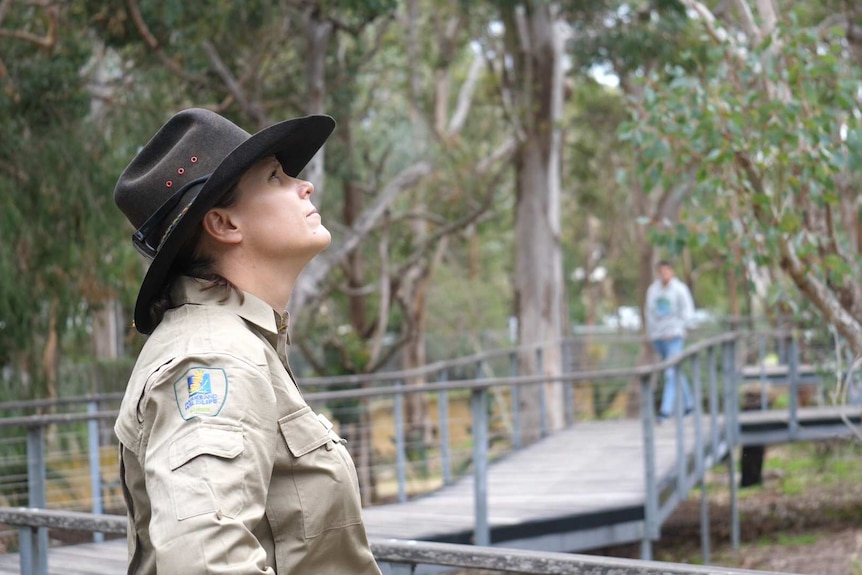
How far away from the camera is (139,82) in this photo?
38.8 ft

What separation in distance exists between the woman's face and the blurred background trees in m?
5.10

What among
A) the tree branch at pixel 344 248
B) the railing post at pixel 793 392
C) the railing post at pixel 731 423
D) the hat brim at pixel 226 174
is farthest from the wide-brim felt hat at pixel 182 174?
the railing post at pixel 793 392

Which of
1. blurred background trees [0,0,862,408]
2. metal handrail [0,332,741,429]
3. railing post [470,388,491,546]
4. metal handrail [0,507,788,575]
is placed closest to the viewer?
metal handrail [0,507,788,575]

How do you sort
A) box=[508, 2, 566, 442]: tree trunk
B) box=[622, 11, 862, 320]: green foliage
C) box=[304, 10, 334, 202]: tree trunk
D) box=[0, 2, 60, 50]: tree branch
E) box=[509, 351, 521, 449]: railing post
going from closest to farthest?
box=[622, 11, 862, 320]: green foliage
box=[0, 2, 60, 50]: tree branch
box=[509, 351, 521, 449]: railing post
box=[304, 10, 334, 202]: tree trunk
box=[508, 2, 566, 442]: tree trunk

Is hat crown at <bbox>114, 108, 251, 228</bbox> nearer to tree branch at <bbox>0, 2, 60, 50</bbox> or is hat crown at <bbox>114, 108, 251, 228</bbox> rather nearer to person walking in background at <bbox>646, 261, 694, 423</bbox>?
tree branch at <bbox>0, 2, 60, 50</bbox>

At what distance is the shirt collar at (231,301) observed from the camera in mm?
1742

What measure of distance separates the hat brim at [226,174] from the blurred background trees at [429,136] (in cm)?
501

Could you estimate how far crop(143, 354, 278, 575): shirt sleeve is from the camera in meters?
1.39

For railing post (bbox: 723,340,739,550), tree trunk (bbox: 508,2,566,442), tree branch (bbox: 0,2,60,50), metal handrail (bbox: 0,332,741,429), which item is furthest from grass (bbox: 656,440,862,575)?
tree branch (bbox: 0,2,60,50)

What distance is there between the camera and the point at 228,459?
57.4 inches

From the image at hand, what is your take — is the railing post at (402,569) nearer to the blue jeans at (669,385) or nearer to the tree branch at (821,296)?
the tree branch at (821,296)

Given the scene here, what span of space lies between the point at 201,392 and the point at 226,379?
5 centimetres

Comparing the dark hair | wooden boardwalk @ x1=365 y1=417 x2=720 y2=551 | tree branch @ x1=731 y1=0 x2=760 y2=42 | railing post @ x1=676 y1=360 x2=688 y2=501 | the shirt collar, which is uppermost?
tree branch @ x1=731 y1=0 x2=760 y2=42

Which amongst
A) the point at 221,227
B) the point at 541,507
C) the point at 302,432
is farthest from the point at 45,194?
the point at 302,432
